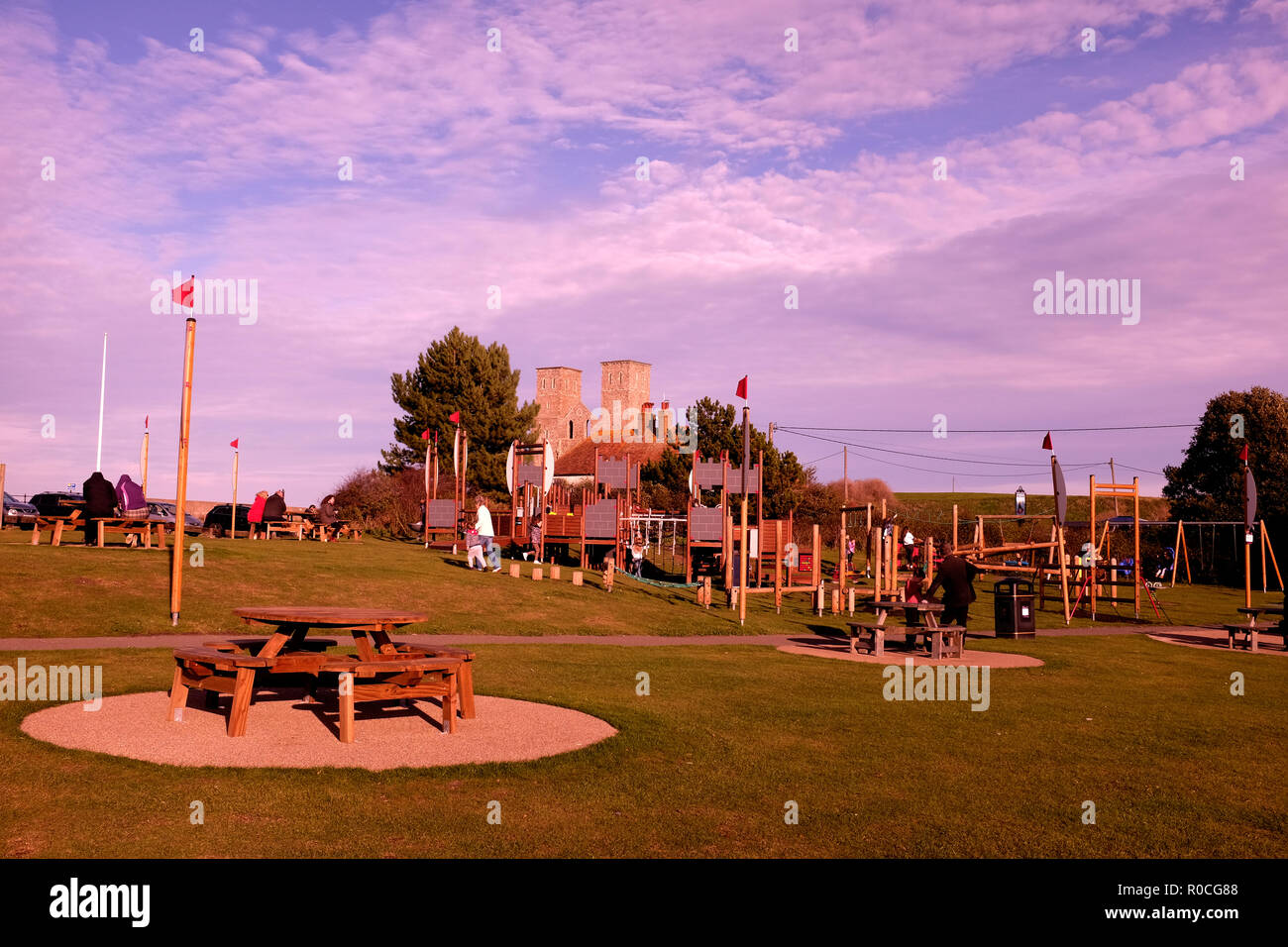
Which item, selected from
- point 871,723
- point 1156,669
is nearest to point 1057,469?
point 1156,669

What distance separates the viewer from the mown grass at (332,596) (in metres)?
16.2

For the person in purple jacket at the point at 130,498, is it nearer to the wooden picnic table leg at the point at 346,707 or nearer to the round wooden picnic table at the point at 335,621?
the round wooden picnic table at the point at 335,621

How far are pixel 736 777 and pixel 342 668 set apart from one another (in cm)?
341

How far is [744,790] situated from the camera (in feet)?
25.0

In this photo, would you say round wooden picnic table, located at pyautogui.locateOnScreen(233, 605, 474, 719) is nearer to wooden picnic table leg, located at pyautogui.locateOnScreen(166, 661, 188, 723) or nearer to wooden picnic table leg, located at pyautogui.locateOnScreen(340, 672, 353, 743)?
wooden picnic table leg, located at pyautogui.locateOnScreen(340, 672, 353, 743)

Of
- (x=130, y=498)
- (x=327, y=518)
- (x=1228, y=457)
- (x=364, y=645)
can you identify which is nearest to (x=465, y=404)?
(x=327, y=518)

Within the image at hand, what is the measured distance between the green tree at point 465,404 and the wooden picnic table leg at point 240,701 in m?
52.3

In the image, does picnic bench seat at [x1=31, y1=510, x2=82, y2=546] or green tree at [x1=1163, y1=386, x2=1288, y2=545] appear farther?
green tree at [x1=1163, y1=386, x2=1288, y2=545]

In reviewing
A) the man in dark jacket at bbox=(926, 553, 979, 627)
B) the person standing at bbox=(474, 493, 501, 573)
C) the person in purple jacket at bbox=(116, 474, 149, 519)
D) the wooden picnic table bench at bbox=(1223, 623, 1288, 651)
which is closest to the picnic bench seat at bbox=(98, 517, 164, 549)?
the person in purple jacket at bbox=(116, 474, 149, 519)

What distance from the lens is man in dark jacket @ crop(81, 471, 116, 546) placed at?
73.9 ft

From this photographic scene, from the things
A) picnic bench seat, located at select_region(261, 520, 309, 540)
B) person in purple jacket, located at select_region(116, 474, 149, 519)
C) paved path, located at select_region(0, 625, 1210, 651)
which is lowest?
paved path, located at select_region(0, 625, 1210, 651)

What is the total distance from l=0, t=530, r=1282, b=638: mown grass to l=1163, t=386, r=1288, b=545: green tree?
2874 cm
